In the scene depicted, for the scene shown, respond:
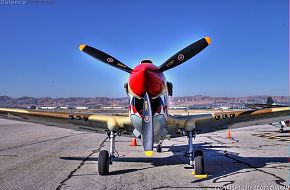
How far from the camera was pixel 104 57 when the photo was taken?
8992 mm

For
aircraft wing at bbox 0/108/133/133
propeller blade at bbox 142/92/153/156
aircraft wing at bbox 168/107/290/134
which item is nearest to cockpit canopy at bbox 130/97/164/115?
propeller blade at bbox 142/92/153/156

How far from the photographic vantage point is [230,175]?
896 cm

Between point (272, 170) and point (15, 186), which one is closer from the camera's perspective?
point (15, 186)

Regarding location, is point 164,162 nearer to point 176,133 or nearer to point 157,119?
point 176,133

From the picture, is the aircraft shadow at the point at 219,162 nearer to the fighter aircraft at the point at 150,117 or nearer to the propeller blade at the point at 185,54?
the fighter aircraft at the point at 150,117

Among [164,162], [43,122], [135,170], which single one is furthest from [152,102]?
[43,122]

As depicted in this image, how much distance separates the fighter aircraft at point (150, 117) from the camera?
8.09 metres

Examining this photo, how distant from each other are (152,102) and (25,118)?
19.9 ft

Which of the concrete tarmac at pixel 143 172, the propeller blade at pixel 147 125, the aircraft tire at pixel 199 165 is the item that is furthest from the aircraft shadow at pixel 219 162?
the propeller blade at pixel 147 125

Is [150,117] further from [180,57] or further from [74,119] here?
[74,119]

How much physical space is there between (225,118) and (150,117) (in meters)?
3.39

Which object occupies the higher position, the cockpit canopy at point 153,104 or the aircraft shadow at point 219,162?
the cockpit canopy at point 153,104

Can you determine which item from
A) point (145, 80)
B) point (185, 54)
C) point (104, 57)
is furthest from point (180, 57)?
point (104, 57)

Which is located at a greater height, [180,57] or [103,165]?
[180,57]
